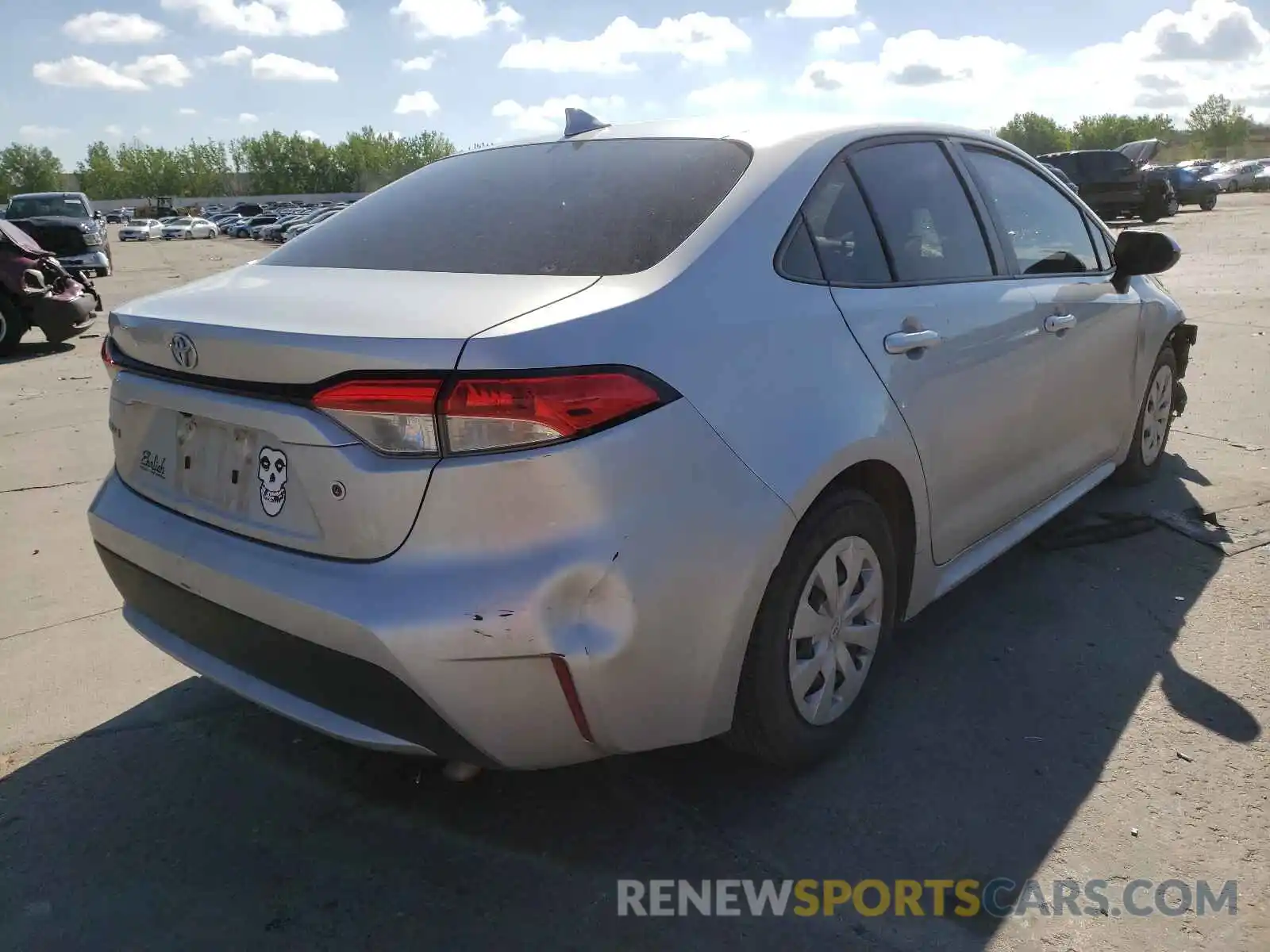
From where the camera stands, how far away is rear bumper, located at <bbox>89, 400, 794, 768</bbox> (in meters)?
1.95

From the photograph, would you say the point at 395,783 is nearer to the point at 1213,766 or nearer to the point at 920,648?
the point at 920,648

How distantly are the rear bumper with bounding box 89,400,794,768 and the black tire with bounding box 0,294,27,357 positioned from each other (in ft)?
33.1

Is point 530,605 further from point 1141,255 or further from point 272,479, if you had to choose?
point 1141,255

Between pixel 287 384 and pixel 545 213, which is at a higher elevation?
pixel 545 213

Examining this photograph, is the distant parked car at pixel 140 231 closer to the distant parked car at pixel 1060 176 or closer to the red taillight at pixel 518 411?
the distant parked car at pixel 1060 176

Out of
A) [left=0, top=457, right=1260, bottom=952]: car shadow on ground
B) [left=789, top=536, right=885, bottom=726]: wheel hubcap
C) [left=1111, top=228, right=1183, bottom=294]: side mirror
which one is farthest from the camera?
[left=1111, top=228, right=1183, bottom=294]: side mirror

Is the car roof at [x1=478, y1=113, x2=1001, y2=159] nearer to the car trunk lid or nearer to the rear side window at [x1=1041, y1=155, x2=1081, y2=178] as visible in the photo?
the car trunk lid

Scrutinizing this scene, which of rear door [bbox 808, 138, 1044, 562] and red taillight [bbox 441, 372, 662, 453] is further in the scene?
rear door [bbox 808, 138, 1044, 562]

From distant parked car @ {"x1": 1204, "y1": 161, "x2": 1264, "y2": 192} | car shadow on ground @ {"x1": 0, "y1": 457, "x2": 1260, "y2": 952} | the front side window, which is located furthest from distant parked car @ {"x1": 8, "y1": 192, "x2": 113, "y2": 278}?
distant parked car @ {"x1": 1204, "y1": 161, "x2": 1264, "y2": 192}

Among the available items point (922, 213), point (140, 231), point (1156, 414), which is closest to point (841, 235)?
point (922, 213)

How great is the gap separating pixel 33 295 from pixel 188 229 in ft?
189

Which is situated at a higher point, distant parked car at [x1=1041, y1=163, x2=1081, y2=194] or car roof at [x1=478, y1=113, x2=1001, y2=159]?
car roof at [x1=478, y1=113, x2=1001, y2=159]

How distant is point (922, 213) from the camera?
316 cm

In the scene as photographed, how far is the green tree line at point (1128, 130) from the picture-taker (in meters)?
121
